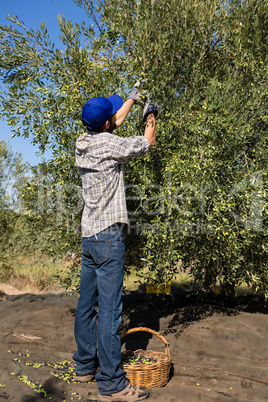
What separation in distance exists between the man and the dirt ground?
12.6 inches

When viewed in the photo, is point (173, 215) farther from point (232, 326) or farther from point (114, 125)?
point (232, 326)

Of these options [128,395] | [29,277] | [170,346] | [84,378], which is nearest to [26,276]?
[29,277]

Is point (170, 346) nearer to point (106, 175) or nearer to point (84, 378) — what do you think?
point (84, 378)

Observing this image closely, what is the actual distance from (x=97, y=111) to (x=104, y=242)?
4.64 ft

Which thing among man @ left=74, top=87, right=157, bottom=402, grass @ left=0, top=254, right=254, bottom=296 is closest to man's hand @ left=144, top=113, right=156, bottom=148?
man @ left=74, top=87, right=157, bottom=402

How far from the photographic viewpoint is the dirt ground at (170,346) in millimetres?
4418

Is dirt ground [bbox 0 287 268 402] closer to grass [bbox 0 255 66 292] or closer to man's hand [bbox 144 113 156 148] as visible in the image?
man's hand [bbox 144 113 156 148]

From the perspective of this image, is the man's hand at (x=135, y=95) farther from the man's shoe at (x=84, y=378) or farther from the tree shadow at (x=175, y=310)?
the tree shadow at (x=175, y=310)

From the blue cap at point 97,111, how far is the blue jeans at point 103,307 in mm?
1169

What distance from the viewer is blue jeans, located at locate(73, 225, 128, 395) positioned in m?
4.16

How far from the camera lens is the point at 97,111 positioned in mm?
4344

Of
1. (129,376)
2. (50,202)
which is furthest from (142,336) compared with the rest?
(50,202)

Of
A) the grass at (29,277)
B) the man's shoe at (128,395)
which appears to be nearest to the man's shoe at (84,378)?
the man's shoe at (128,395)

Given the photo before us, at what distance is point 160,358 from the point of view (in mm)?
5012
